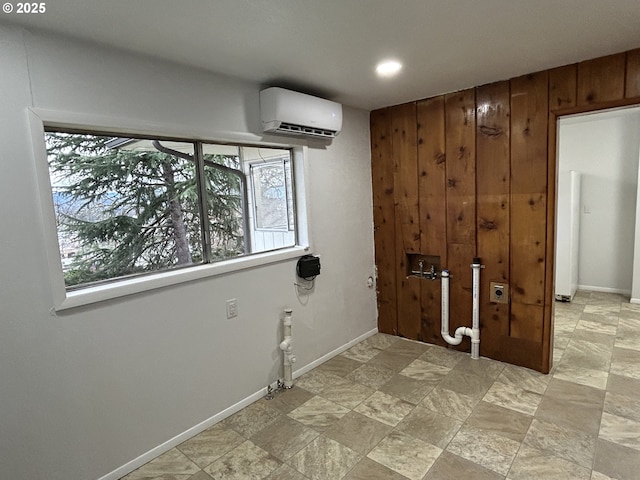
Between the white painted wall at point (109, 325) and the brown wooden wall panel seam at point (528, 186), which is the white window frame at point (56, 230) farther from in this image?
the brown wooden wall panel seam at point (528, 186)

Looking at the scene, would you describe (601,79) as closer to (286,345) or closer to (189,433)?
(286,345)

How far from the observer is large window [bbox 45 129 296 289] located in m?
1.93

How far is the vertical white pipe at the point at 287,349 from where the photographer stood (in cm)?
280

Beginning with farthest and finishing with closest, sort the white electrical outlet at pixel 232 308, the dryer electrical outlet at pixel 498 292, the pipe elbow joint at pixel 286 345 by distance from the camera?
the dryer electrical outlet at pixel 498 292 < the pipe elbow joint at pixel 286 345 < the white electrical outlet at pixel 232 308

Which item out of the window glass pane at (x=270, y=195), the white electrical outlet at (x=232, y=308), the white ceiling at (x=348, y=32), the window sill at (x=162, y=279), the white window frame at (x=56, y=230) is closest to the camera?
the white ceiling at (x=348, y=32)

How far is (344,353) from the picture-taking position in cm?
346

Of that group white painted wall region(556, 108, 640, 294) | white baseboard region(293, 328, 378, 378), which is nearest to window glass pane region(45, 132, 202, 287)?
white baseboard region(293, 328, 378, 378)

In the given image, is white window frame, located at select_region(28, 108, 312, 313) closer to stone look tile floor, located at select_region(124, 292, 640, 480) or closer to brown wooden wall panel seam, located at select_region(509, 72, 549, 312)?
stone look tile floor, located at select_region(124, 292, 640, 480)

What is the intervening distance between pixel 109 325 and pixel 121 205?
683 mm

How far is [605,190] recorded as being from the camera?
482 centimetres

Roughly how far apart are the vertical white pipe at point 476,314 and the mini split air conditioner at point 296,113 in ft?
5.53

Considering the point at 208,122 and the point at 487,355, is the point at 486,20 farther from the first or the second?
the point at 487,355

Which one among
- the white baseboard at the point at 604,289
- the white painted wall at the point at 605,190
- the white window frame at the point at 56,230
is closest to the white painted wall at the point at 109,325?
the white window frame at the point at 56,230

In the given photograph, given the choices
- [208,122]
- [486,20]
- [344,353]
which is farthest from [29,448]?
[486,20]
